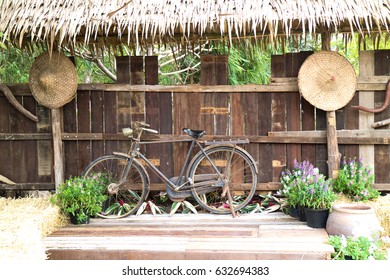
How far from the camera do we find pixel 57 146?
565cm

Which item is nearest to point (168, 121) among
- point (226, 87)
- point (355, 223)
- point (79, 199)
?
point (226, 87)

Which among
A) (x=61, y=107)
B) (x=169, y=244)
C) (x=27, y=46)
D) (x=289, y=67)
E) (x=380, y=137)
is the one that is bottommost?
(x=169, y=244)

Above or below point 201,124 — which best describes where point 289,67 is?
above

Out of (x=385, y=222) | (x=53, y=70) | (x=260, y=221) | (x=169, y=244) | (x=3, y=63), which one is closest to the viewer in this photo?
(x=169, y=244)

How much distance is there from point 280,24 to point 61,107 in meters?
2.84

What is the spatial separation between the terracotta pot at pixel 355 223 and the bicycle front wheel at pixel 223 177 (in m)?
1.20

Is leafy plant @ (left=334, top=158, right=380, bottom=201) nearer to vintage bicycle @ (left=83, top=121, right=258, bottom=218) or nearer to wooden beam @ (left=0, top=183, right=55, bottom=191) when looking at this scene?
vintage bicycle @ (left=83, top=121, right=258, bottom=218)

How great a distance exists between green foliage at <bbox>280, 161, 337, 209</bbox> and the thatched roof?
1.57 meters

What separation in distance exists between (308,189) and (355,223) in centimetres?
64

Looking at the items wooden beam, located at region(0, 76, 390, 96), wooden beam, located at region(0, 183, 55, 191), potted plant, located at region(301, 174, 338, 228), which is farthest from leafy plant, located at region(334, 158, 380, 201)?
wooden beam, located at region(0, 183, 55, 191)

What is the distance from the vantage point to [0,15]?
207 inches

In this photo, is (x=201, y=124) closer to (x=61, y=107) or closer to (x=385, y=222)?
(x=61, y=107)

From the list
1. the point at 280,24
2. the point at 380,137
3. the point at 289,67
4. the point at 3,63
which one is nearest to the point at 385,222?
the point at 380,137

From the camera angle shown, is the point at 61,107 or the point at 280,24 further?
the point at 61,107
